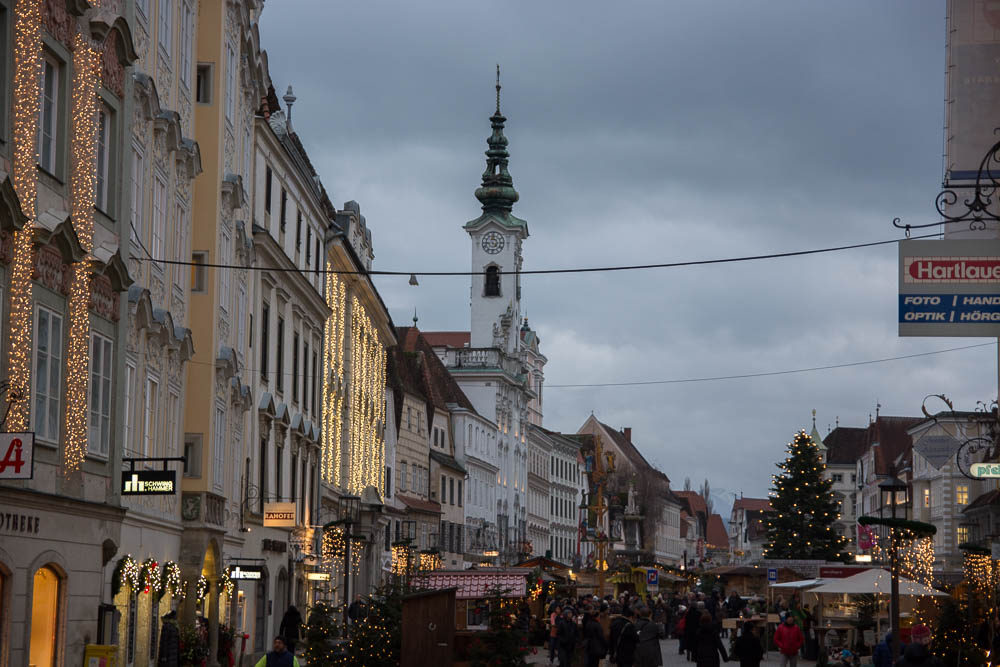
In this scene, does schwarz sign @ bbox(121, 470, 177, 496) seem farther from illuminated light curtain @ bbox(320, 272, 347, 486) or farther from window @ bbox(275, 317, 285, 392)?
illuminated light curtain @ bbox(320, 272, 347, 486)

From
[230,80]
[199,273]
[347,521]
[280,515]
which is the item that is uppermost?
[230,80]

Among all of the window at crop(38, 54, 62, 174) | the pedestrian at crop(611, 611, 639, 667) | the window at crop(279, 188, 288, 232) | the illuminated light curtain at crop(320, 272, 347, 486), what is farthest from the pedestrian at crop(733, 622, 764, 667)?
the illuminated light curtain at crop(320, 272, 347, 486)

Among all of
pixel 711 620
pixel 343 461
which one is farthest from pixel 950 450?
pixel 343 461

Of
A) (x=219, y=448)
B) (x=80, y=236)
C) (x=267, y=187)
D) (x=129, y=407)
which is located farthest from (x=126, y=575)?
(x=267, y=187)

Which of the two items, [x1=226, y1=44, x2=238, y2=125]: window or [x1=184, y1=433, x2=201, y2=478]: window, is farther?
[x1=226, y1=44, x2=238, y2=125]: window

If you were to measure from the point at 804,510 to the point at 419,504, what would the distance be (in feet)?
75.7

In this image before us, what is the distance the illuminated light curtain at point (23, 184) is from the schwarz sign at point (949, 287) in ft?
35.3

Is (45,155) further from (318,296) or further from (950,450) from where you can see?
(950,450)

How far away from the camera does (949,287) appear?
20.3m

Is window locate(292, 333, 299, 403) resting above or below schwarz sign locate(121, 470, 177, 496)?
above

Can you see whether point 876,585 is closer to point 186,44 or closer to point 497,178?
point 186,44

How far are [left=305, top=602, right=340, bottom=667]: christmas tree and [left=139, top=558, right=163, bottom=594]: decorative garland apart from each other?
2.82 m

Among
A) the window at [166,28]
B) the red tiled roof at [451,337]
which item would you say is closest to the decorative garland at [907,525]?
the window at [166,28]

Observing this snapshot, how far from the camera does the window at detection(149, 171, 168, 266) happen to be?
26.5m
